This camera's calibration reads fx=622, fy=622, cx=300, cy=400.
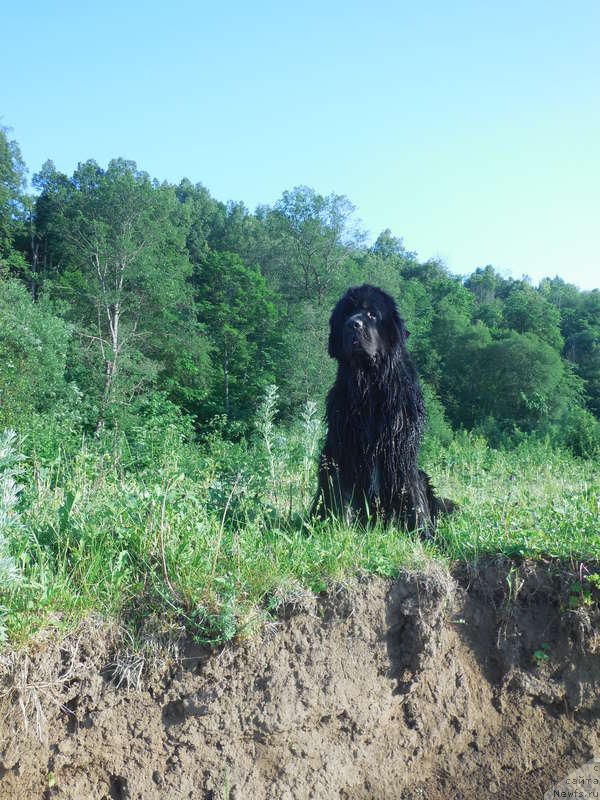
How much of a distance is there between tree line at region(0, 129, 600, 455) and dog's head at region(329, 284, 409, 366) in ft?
64.7

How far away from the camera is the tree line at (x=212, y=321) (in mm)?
28344

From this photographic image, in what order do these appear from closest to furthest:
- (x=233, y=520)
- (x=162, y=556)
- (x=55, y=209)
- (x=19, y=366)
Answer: (x=162, y=556), (x=233, y=520), (x=19, y=366), (x=55, y=209)

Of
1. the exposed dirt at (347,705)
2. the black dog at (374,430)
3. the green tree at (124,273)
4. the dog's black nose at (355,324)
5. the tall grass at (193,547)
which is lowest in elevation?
the exposed dirt at (347,705)

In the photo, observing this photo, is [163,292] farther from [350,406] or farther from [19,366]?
[350,406]

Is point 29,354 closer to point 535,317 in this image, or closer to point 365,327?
point 365,327

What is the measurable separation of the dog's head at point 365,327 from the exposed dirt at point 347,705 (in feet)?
5.43

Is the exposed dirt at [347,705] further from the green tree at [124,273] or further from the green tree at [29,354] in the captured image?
the green tree at [124,273]

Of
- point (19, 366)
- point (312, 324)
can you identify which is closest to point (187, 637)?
point (19, 366)

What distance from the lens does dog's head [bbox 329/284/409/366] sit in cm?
448

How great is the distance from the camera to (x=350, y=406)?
4.69 metres

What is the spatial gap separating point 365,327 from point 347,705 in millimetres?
2476

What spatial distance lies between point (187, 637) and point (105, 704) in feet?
1.57

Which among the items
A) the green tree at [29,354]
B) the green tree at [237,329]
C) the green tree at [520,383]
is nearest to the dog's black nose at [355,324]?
the green tree at [29,354]

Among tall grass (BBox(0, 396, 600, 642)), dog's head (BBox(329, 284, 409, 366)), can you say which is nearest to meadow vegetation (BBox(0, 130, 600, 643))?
tall grass (BBox(0, 396, 600, 642))
